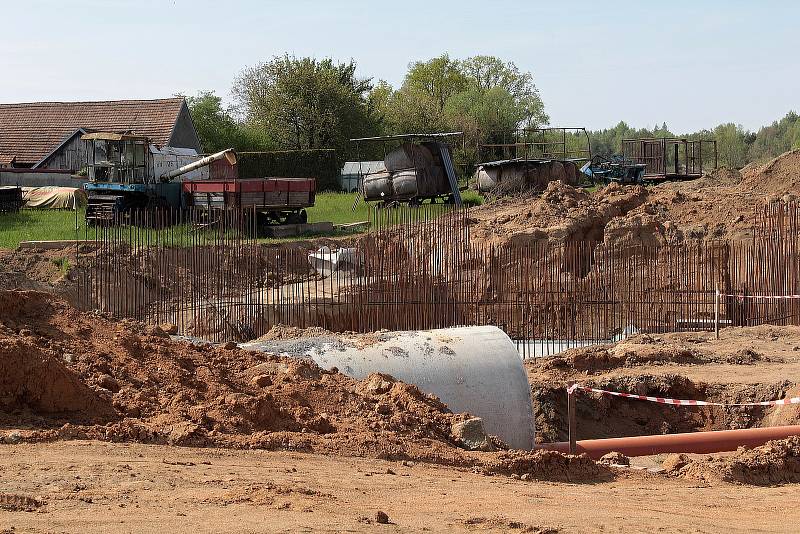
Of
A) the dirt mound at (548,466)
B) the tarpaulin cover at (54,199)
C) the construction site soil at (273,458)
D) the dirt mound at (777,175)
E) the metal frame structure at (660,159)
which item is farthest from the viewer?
the metal frame structure at (660,159)

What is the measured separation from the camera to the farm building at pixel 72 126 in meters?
43.1

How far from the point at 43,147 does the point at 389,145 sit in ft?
60.1

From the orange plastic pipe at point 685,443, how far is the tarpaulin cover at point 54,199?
2657cm

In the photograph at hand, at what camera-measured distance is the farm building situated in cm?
4306

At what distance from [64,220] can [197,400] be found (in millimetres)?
23702

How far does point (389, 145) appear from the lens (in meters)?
54.3

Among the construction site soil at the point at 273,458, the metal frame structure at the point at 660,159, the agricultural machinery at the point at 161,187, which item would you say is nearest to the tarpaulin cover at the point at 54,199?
the agricultural machinery at the point at 161,187

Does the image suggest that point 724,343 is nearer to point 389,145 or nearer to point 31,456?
point 31,456

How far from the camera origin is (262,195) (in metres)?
28.3

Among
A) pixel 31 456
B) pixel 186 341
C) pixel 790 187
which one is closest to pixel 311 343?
pixel 186 341

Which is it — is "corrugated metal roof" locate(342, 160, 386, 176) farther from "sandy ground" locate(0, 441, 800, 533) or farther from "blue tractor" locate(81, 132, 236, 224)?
"sandy ground" locate(0, 441, 800, 533)

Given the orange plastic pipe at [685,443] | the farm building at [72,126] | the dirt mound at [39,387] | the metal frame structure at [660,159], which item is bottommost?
the orange plastic pipe at [685,443]

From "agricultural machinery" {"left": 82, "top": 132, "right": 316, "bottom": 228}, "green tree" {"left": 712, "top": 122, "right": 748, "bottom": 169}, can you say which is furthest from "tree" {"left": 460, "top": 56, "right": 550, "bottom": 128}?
"agricultural machinery" {"left": 82, "top": 132, "right": 316, "bottom": 228}

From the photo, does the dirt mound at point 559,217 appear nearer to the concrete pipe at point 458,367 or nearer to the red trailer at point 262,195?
the red trailer at point 262,195
